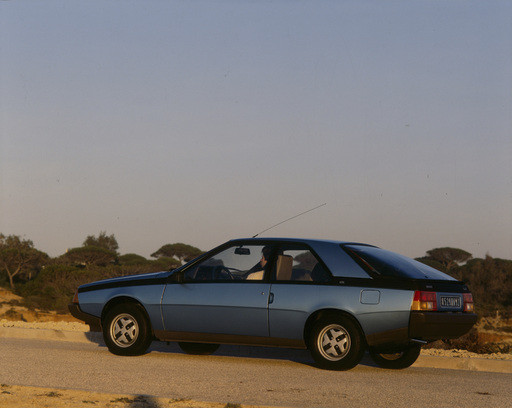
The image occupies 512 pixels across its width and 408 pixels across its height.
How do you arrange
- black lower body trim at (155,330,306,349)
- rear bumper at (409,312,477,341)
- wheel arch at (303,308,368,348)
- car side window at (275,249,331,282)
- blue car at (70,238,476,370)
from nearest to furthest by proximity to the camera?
rear bumper at (409,312,477,341), blue car at (70,238,476,370), wheel arch at (303,308,368,348), black lower body trim at (155,330,306,349), car side window at (275,249,331,282)

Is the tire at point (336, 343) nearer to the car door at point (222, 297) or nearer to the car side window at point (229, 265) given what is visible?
the car door at point (222, 297)

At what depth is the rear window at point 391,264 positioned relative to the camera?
9562 millimetres

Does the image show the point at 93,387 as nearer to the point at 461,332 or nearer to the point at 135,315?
the point at 135,315

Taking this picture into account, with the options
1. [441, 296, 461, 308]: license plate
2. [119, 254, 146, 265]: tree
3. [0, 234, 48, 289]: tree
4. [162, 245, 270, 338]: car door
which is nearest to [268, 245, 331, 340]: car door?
[162, 245, 270, 338]: car door

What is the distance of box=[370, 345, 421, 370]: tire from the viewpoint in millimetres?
10328

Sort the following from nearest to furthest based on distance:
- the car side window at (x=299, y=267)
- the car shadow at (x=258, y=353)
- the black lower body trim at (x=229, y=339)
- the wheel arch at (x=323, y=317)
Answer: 1. the wheel arch at (x=323, y=317)
2. the black lower body trim at (x=229, y=339)
3. the car side window at (x=299, y=267)
4. the car shadow at (x=258, y=353)

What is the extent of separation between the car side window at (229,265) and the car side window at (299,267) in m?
0.31

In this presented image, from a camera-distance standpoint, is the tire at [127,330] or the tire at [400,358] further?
the tire at [127,330]

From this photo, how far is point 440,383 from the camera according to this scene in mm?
8984

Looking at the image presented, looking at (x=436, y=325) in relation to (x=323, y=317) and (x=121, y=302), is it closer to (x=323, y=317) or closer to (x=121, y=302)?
(x=323, y=317)

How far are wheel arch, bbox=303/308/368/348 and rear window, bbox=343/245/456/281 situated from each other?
0.65 metres

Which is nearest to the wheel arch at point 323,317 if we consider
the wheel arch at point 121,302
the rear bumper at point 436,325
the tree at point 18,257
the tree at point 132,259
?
the rear bumper at point 436,325

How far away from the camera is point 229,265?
34.5 ft

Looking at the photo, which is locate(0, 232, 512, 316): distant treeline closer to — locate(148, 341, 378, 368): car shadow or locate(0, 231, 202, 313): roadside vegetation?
locate(0, 231, 202, 313): roadside vegetation
